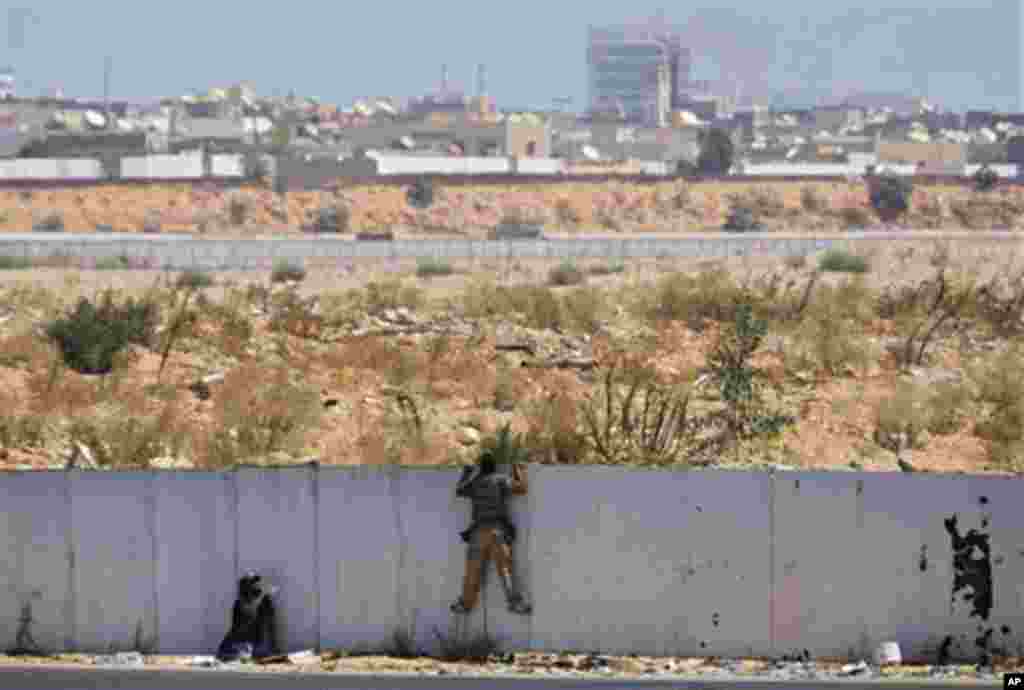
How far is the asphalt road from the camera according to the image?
54.4 feet

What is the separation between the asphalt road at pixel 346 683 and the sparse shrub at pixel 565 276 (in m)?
38.1

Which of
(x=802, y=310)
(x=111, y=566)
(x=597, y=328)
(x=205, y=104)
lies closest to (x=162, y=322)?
(x=597, y=328)

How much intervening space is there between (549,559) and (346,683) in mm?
1933

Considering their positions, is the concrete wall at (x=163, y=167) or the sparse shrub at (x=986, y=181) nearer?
the sparse shrub at (x=986, y=181)

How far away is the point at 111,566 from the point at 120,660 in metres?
0.72

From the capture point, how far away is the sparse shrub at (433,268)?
58938 mm

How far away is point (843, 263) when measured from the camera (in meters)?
61.5

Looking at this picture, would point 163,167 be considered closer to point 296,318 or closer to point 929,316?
point 296,318

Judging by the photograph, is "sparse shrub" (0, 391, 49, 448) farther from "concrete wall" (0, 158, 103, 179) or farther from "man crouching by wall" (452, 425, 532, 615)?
"concrete wall" (0, 158, 103, 179)

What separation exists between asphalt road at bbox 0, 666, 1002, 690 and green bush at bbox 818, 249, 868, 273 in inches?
1720

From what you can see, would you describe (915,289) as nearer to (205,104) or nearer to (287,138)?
(287,138)

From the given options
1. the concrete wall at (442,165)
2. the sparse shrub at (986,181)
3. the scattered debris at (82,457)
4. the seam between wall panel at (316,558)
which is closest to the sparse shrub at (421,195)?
the concrete wall at (442,165)

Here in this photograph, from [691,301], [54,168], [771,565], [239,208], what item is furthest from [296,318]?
[54,168]

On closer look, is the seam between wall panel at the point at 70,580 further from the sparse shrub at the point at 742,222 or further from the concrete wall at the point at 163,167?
the concrete wall at the point at 163,167
